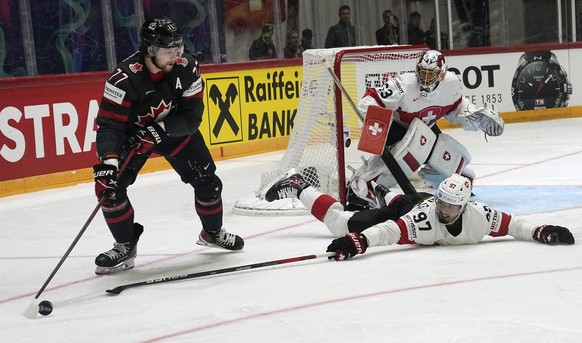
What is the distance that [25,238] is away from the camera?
5.73 metres

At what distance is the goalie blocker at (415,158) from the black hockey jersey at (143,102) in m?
1.58

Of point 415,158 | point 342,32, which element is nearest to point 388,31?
point 342,32

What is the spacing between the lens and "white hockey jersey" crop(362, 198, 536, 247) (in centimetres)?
449

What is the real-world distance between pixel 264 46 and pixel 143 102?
588cm

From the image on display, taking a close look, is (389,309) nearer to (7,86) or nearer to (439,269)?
(439,269)

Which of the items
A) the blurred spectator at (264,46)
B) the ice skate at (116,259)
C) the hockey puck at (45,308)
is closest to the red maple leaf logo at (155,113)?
the ice skate at (116,259)

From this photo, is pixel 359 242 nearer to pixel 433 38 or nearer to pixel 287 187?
pixel 287 187

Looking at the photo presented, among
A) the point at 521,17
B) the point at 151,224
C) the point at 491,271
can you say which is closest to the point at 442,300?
the point at 491,271

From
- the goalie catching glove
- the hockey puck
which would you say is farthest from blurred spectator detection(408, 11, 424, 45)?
the hockey puck

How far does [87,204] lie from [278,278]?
317cm

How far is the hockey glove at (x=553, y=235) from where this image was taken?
4.43 meters

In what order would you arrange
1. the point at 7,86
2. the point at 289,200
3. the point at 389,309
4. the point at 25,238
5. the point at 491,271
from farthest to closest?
1. the point at 7,86
2. the point at 289,200
3. the point at 25,238
4. the point at 491,271
5. the point at 389,309

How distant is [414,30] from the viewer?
11945 millimetres

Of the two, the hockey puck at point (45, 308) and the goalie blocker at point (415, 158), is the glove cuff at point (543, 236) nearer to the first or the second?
the goalie blocker at point (415, 158)
